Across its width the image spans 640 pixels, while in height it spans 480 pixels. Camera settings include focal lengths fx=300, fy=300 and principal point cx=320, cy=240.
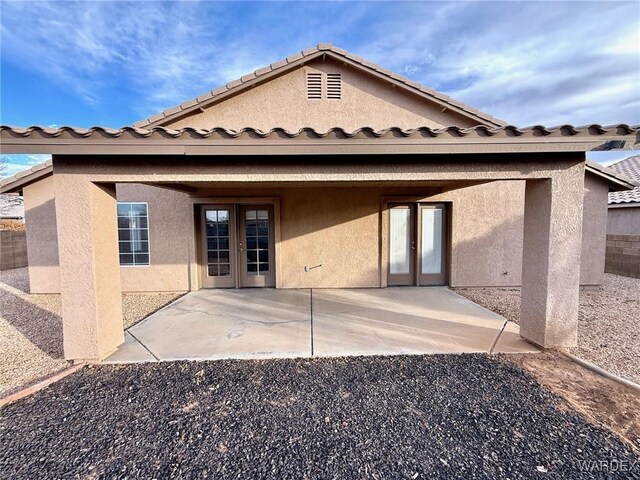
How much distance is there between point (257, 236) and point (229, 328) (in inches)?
152

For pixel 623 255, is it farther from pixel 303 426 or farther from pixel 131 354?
pixel 131 354

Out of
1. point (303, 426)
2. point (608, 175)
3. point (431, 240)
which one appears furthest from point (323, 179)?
point (608, 175)

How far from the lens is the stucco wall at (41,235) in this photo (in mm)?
8836

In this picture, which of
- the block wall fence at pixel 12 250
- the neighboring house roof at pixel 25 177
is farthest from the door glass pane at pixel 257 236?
the block wall fence at pixel 12 250

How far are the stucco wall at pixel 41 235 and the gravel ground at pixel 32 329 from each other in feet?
1.77

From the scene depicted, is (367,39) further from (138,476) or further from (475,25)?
(138,476)

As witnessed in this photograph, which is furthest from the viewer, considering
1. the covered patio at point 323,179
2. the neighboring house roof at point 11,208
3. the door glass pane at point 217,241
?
the neighboring house roof at point 11,208

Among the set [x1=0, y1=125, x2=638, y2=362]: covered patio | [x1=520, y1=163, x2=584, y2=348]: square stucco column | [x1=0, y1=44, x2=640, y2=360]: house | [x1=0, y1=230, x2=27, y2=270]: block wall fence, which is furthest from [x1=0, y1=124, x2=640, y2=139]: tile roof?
[x1=0, y1=230, x2=27, y2=270]: block wall fence

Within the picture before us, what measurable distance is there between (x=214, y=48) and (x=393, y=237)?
10.9 meters

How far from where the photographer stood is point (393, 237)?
9.34m

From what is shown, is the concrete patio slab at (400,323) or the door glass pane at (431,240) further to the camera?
the door glass pane at (431,240)

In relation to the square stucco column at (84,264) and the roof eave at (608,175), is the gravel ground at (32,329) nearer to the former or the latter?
the square stucco column at (84,264)

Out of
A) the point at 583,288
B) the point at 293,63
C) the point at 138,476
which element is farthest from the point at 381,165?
the point at 583,288

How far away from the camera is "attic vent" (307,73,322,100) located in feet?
29.0
